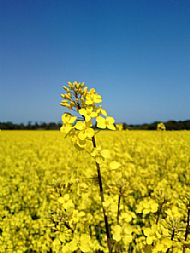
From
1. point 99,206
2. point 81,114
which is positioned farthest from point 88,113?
point 99,206

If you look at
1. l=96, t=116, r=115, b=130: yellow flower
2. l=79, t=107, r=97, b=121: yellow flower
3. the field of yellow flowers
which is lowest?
the field of yellow flowers

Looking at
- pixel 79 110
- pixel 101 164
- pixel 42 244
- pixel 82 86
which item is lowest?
pixel 42 244

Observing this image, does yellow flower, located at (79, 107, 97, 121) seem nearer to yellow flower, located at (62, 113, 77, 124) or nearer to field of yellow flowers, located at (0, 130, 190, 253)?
yellow flower, located at (62, 113, 77, 124)

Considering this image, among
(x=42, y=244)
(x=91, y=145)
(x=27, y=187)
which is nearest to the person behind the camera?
(x=91, y=145)

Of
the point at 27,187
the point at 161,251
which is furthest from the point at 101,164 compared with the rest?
the point at 27,187

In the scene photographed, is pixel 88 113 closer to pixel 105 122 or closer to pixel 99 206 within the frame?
pixel 105 122

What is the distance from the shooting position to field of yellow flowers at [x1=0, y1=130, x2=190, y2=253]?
1.62 m

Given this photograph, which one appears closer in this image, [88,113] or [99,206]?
[88,113]

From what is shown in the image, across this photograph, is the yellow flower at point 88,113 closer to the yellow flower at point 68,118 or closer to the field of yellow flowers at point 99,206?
the yellow flower at point 68,118

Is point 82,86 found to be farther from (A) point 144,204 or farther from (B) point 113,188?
(A) point 144,204

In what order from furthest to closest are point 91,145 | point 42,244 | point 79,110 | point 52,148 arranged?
point 52,148 < point 42,244 < point 91,145 < point 79,110

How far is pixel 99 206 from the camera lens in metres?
5.16

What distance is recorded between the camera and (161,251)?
1611 millimetres

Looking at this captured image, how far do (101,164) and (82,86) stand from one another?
0.42 metres
